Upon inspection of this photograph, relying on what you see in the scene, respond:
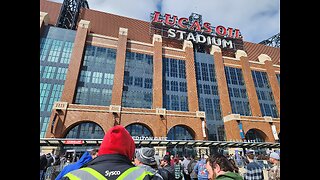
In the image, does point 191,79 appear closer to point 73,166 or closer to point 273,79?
point 273,79

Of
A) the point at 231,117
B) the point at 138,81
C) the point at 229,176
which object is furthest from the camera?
the point at 138,81

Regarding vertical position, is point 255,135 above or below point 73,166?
above

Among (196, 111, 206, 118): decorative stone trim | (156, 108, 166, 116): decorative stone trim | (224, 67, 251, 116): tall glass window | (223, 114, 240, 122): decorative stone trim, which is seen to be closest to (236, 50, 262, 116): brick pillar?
(224, 67, 251, 116): tall glass window

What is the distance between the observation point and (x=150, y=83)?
30.5m

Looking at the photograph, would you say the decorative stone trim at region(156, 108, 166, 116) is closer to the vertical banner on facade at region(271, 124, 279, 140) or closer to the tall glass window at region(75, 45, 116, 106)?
the tall glass window at region(75, 45, 116, 106)

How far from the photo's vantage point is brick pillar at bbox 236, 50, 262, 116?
33.0 meters

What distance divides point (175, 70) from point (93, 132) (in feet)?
56.0

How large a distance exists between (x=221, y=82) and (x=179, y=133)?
508 inches


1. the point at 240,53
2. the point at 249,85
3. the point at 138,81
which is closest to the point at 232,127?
the point at 249,85
